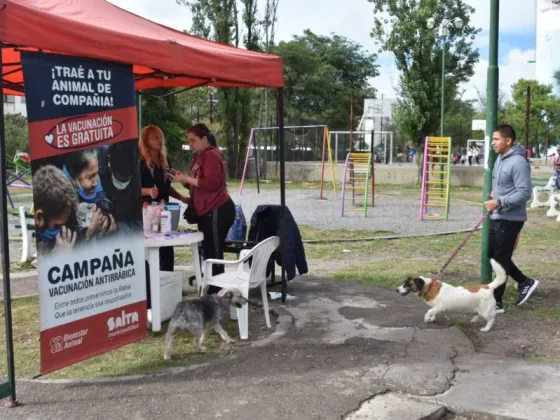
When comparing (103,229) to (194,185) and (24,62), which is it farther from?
(194,185)

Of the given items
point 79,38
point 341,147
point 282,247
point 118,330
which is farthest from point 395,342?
point 341,147

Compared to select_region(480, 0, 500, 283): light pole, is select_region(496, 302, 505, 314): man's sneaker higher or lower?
lower

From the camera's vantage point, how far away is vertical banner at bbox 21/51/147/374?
3.82 m

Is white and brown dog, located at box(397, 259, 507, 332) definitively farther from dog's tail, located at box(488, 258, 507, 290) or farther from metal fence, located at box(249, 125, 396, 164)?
metal fence, located at box(249, 125, 396, 164)

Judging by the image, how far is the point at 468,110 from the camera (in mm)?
64750

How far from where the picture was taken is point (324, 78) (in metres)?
52.0

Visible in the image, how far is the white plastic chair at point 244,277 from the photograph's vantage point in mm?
5207

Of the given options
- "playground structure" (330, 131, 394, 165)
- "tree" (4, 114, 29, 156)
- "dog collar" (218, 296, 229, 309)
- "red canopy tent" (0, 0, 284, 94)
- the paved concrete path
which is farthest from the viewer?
"playground structure" (330, 131, 394, 165)

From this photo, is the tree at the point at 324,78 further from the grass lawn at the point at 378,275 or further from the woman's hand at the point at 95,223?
the woman's hand at the point at 95,223

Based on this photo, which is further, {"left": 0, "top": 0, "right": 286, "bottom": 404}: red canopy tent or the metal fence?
the metal fence

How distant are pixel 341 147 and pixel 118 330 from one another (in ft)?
91.5

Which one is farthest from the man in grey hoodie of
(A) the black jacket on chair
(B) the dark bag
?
(B) the dark bag

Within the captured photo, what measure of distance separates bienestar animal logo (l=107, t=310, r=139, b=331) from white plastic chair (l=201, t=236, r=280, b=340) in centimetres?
93

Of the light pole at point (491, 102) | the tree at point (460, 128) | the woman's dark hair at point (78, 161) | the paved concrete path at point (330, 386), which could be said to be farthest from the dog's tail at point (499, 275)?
the tree at point (460, 128)
